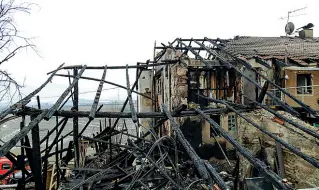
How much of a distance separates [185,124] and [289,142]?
574 cm

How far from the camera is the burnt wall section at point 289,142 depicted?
8305mm

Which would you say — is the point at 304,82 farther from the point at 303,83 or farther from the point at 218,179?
the point at 218,179

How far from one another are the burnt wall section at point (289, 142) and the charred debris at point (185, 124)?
0.05 metres

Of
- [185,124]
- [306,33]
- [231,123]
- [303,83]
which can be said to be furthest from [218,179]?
[306,33]

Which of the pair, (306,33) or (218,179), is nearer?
(218,179)

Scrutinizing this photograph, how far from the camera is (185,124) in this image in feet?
45.2

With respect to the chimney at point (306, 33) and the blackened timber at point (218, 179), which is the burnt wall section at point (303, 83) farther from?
the blackened timber at point (218, 179)

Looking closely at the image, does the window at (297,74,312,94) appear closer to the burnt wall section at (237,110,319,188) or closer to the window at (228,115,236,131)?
the window at (228,115,236,131)

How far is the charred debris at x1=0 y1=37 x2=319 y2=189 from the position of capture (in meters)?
5.37

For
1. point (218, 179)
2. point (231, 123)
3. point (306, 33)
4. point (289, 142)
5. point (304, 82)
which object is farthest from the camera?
point (306, 33)

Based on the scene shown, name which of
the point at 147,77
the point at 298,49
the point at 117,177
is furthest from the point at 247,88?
the point at 117,177

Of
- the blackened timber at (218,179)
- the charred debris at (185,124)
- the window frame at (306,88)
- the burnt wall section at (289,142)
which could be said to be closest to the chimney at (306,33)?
the charred debris at (185,124)

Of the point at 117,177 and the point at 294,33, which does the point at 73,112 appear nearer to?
the point at 117,177

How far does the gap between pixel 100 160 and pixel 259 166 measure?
24.3 feet
